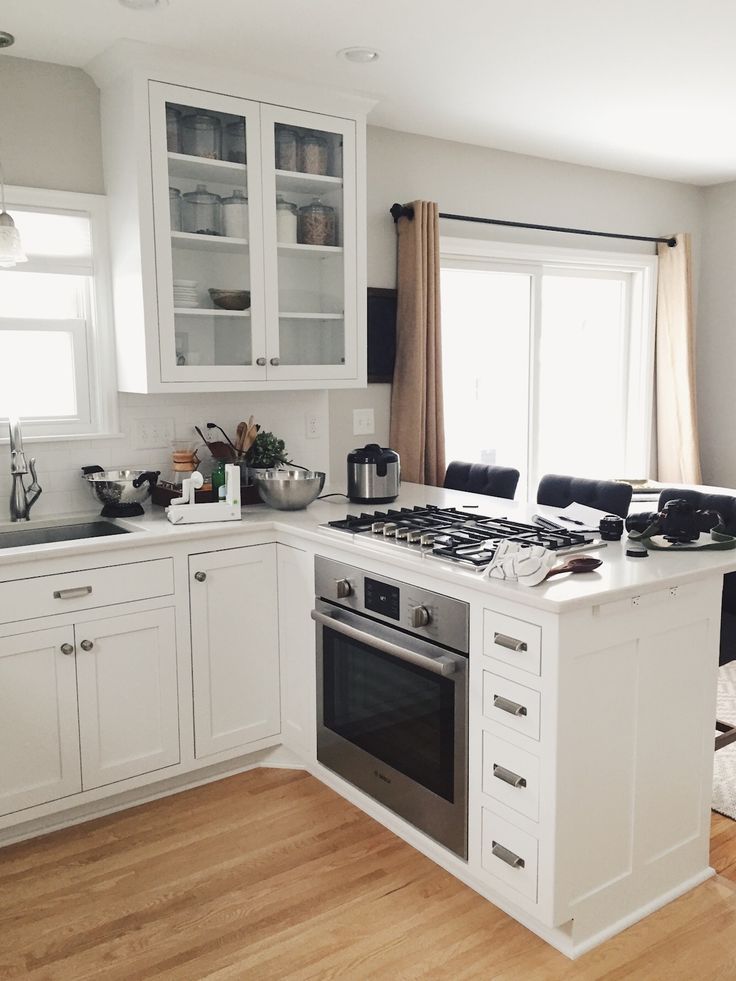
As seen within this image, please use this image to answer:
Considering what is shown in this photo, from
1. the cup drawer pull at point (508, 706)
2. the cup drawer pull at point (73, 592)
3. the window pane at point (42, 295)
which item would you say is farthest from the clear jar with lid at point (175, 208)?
the cup drawer pull at point (508, 706)

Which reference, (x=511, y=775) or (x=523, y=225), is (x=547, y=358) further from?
(x=511, y=775)

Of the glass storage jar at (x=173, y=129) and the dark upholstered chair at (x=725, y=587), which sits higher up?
the glass storage jar at (x=173, y=129)

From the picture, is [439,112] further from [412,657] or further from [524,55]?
[412,657]

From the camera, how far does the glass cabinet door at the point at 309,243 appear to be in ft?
10.5

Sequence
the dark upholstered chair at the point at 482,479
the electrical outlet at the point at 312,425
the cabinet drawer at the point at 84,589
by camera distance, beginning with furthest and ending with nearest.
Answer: the electrical outlet at the point at 312,425 → the dark upholstered chair at the point at 482,479 → the cabinet drawer at the point at 84,589

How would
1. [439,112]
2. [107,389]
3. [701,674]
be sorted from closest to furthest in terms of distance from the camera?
1. [701,674]
2. [107,389]
3. [439,112]

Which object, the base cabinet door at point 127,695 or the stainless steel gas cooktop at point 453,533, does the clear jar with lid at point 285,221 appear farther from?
the base cabinet door at point 127,695

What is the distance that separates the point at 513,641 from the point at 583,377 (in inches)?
126

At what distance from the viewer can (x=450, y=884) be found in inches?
94.4

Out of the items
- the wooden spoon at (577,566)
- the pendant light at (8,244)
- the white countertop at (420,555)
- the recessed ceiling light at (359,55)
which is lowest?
the white countertop at (420,555)

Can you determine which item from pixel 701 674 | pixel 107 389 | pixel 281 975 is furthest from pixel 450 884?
pixel 107 389

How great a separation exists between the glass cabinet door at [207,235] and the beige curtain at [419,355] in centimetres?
89

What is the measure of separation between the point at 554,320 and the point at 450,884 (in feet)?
10.7

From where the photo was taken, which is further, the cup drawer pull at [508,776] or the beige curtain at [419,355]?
the beige curtain at [419,355]
